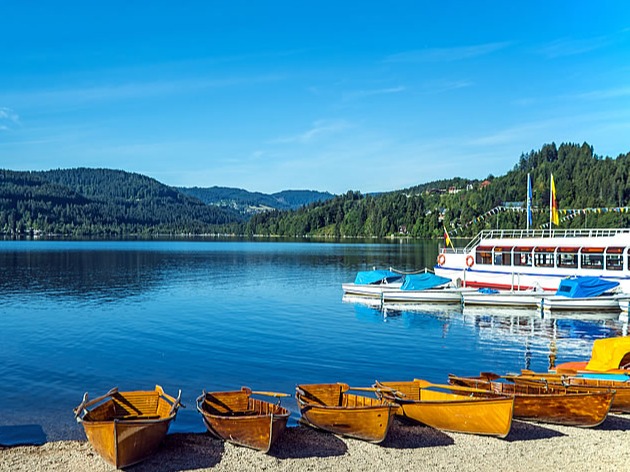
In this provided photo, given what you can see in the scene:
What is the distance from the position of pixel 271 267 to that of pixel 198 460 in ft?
310

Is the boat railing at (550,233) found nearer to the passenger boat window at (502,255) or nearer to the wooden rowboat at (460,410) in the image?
the passenger boat window at (502,255)

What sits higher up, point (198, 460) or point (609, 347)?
point (609, 347)

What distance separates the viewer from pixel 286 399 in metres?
25.6

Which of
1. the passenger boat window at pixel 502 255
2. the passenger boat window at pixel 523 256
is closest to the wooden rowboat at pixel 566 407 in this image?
the passenger boat window at pixel 523 256

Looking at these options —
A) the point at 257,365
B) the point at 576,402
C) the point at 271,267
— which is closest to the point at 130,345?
the point at 257,365

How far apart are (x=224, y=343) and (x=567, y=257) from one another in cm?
3984

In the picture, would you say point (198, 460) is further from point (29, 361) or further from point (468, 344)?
point (468, 344)

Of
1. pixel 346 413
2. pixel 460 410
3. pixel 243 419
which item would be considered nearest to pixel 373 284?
pixel 460 410

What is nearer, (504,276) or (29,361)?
(29,361)

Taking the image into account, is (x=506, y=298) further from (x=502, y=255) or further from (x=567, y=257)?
(x=502, y=255)

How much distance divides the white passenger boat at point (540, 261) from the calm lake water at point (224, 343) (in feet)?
31.2

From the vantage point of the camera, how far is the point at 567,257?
61875mm

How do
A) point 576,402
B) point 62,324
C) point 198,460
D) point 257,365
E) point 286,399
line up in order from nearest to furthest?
point 198,460 → point 576,402 → point 286,399 → point 257,365 → point 62,324

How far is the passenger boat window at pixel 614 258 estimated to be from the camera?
187 ft
